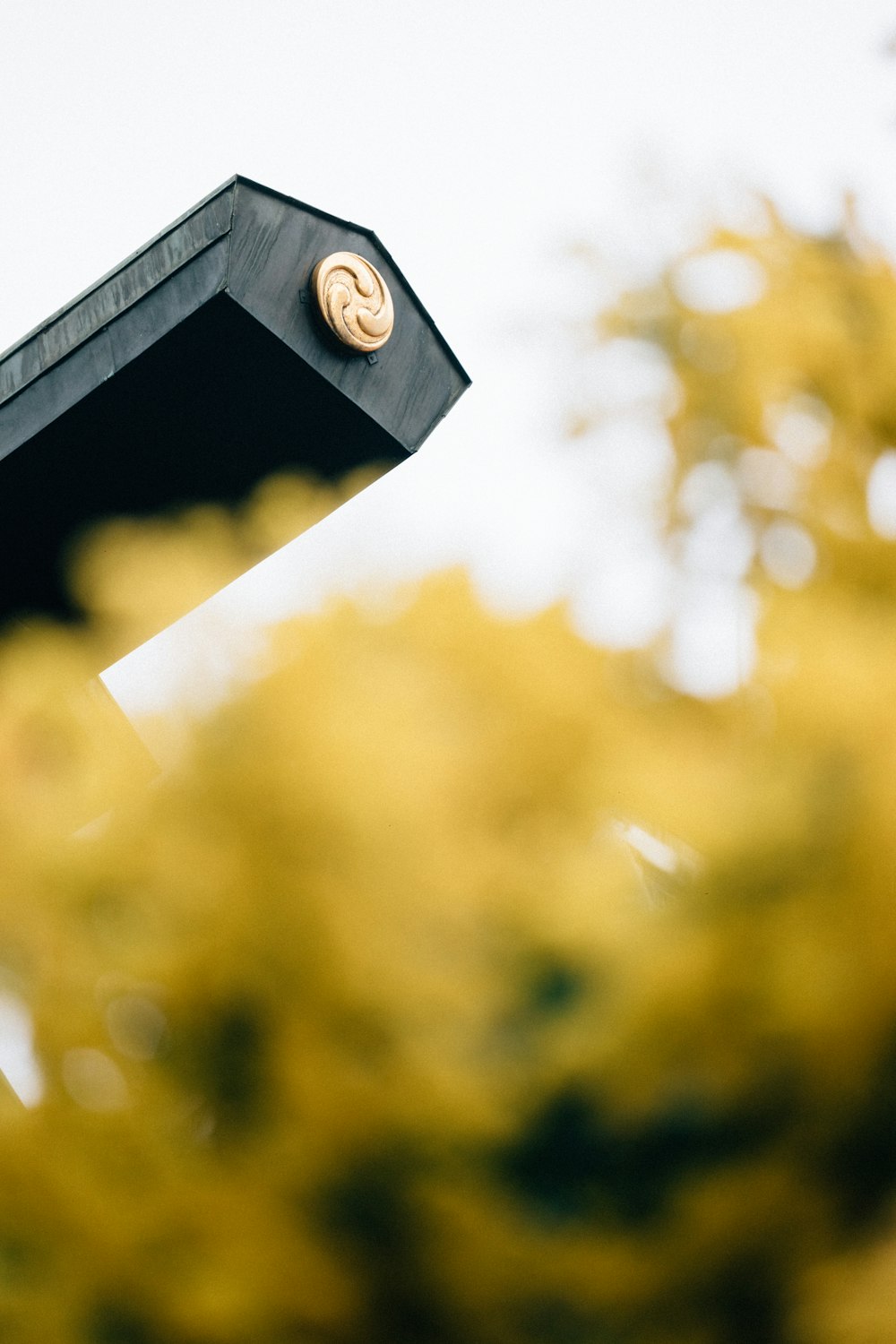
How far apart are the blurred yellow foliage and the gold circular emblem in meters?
1.00

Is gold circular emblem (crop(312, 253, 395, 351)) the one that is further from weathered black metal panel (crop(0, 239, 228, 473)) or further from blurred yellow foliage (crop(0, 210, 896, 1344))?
blurred yellow foliage (crop(0, 210, 896, 1344))

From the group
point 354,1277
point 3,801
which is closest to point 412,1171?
point 354,1277

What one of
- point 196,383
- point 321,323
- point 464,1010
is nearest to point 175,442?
point 196,383

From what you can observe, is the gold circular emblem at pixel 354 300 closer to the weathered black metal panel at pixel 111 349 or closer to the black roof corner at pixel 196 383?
the black roof corner at pixel 196 383

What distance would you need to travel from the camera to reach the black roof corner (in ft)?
4.00

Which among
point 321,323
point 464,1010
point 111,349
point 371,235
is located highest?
point 371,235

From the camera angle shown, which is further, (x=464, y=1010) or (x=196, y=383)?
(x=196, y=383)

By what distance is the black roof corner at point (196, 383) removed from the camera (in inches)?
48.0

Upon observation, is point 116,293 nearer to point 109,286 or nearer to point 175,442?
point 109,286

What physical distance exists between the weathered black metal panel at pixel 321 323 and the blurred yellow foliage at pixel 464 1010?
3.13ft

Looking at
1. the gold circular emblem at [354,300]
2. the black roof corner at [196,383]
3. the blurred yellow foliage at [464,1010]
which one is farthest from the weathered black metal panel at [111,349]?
the blurred yellow foliage at [464,1010]

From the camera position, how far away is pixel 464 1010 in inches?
13.5

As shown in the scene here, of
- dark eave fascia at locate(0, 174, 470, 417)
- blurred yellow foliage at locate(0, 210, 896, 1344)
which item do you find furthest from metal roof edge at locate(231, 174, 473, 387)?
blurred yellow foliage at locate(0, 210, 896, 1344)

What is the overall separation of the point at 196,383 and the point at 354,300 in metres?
0.21
